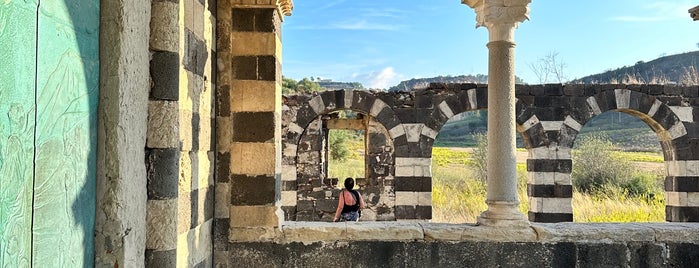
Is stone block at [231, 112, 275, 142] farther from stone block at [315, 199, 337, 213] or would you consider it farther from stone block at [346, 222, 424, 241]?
stone block at [315, 199, 337, 213]

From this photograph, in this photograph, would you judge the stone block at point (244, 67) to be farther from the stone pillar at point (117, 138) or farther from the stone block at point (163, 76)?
the stone pillar at point (117, 138)

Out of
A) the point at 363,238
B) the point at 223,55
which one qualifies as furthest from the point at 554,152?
the point at 223,55

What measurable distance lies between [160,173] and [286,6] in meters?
2.16

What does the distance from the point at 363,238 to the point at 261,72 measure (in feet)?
4.86

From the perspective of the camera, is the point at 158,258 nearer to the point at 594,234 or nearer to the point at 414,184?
the point at 594,234

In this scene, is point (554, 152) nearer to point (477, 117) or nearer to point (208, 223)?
point (208, 223)

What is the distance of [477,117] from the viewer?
46938mm

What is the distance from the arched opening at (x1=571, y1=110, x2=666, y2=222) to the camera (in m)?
12.3

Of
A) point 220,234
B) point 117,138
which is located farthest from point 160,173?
point 220,234

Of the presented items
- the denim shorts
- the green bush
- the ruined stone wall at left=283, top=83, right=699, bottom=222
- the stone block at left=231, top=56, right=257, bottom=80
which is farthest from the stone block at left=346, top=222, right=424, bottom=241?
the green bush

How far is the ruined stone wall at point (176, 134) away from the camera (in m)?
2.75

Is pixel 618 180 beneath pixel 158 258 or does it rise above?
beneath

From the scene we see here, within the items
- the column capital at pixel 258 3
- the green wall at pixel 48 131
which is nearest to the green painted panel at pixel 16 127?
the green wall at pixel 48 131

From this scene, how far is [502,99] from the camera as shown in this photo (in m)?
4.50
